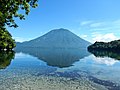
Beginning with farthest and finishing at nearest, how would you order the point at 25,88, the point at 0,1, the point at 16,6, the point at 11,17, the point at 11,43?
the point at 11,43 < the point at 25,88 < the point at 11,17 < the point at 16,6 < the point at 0,1

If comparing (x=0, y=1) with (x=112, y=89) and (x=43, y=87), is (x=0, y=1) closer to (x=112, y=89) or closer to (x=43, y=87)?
(x=43, y=87)

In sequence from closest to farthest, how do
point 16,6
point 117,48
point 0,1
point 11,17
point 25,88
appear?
point 0,1 → point 16,6 → point 11,17 → point 25,88 → point 117,48

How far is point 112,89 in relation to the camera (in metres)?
31.3

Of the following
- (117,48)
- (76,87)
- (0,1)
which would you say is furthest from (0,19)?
(117,48)

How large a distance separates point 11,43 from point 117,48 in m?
79.7

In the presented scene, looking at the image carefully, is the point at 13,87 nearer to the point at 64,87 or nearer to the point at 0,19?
the point at 64,87

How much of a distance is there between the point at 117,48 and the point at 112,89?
127 metres

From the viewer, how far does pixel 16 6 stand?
1456cm

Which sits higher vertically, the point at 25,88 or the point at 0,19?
the point at 0,19

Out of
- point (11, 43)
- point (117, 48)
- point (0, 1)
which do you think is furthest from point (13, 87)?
point (117, 48)

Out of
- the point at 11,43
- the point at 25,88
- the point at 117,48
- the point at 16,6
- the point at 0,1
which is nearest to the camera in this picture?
the point at 0,1

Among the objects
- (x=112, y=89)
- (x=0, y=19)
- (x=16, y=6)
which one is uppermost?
(x=16, y=6)

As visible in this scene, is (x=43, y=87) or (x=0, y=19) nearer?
(x=0, y=19)

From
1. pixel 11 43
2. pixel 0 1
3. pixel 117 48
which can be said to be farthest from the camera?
pixel 117 48
